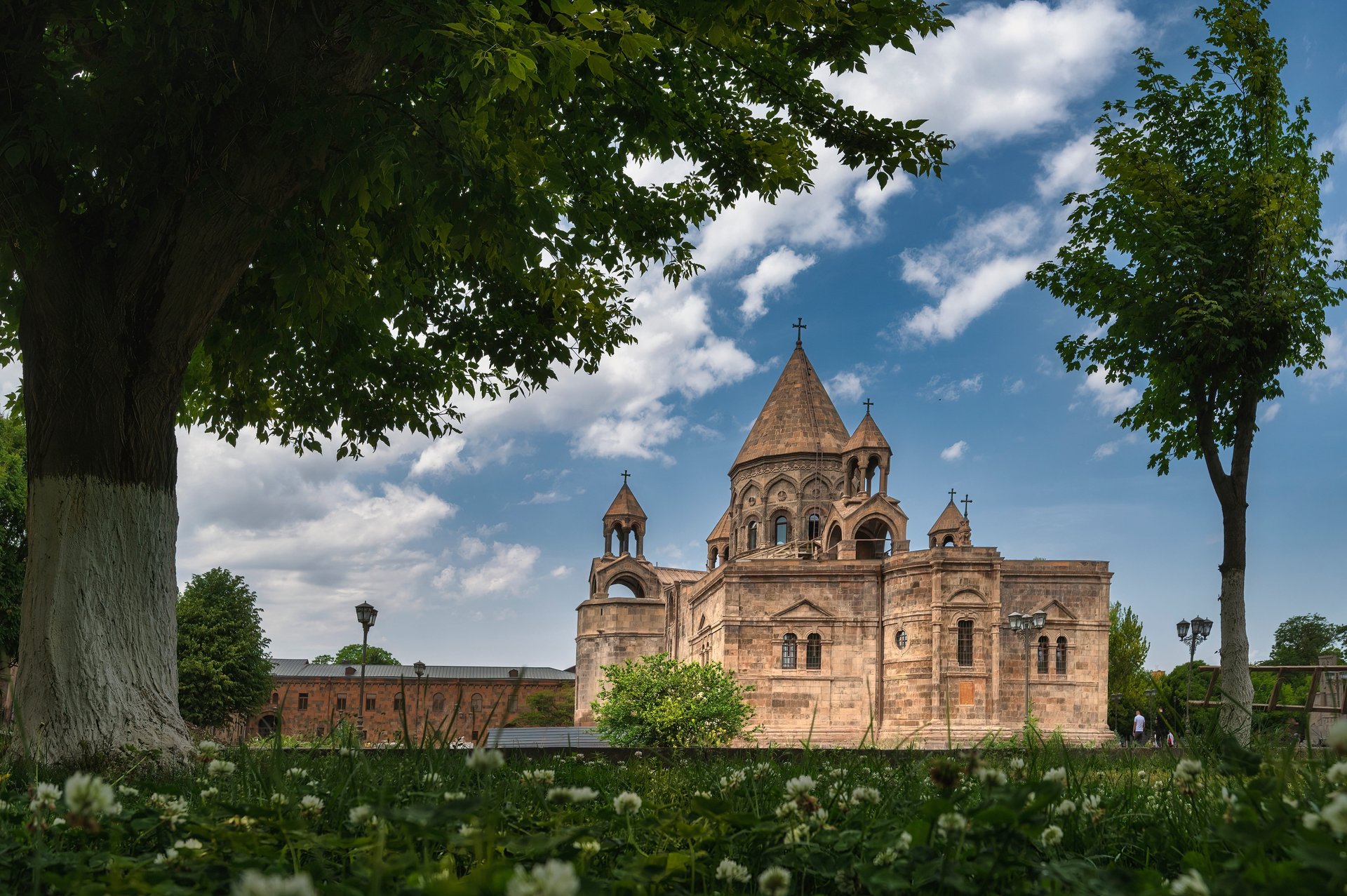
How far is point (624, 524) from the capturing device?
5325 centimetres

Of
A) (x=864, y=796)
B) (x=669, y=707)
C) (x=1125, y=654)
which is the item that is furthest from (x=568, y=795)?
(x=1125, y=654)

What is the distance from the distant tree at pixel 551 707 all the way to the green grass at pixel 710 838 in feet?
199

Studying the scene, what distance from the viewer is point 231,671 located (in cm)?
3069

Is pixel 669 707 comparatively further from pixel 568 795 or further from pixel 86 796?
pixel 86 796

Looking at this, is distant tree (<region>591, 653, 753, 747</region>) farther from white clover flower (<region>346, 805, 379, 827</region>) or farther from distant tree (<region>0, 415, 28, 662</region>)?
white clover flower (<region>346, 805, 379, 827</region>)

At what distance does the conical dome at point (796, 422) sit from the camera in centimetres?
4438

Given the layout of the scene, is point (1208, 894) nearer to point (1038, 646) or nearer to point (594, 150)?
point (594, 150)

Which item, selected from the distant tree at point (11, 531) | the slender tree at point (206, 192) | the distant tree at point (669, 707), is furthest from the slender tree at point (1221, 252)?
the distant tree at point (11, 531)

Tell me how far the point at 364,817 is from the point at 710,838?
2.83 feet

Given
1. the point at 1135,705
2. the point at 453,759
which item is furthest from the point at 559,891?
the point at 1135,705

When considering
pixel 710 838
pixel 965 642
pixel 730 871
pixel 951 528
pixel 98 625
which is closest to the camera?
pixel 730 871

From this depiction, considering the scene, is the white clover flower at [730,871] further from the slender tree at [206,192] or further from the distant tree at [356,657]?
the distant tree at [356,657]

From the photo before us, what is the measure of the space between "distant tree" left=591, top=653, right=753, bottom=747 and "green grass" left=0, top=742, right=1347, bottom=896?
21462 mm

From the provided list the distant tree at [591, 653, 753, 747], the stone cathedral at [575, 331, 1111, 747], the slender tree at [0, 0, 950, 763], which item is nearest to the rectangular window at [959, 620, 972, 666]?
the stone cathedral at [575, 331, 1111, 747]
